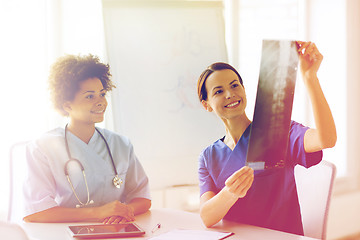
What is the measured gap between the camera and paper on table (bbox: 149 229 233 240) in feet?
2.79

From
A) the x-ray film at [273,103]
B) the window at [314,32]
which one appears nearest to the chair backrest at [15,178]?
the x-ray film at [273,103]

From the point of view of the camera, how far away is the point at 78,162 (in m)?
1.08

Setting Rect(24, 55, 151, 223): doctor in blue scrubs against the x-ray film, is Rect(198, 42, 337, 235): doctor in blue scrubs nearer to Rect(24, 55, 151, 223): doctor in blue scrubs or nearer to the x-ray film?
the x-ray film

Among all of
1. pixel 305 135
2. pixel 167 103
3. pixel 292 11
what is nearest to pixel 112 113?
pixel 167 103

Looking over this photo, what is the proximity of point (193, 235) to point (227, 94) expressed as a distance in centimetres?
30

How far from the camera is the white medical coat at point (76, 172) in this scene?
1024 millimetres

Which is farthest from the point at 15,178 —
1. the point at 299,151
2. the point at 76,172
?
the point at 299,151

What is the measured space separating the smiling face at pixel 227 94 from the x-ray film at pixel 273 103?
127 mm

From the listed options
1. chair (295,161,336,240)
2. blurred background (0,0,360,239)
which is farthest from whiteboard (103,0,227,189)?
chair (295,161,336,240)

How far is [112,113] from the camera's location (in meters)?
1.50

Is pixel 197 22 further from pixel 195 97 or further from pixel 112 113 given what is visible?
pixel 112 113

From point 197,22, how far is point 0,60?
2.32ft

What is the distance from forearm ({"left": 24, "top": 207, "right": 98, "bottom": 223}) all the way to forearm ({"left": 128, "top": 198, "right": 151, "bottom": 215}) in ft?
0.38

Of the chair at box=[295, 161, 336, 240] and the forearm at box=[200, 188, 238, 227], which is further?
the chair at box=[295, 161, 336, 240]
